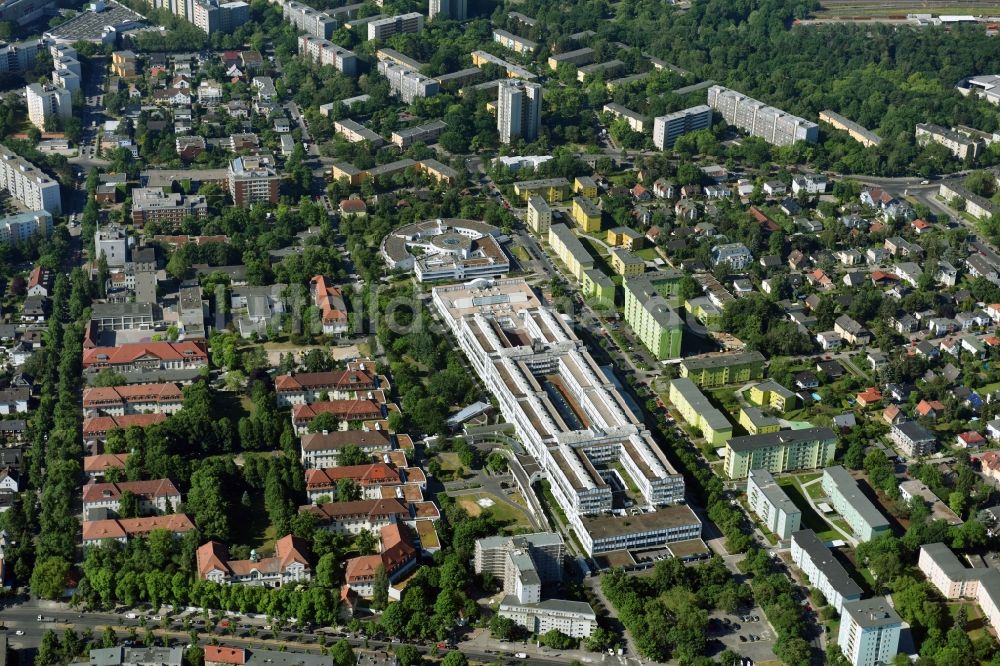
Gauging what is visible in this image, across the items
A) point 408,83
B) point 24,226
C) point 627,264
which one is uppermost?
point 408,83

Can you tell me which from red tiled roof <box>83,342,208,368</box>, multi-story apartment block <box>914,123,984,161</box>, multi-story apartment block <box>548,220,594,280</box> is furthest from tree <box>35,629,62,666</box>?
multi-story apartment block <box>914,123,984,161</box>

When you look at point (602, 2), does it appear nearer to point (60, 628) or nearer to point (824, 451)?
point (824, 451)

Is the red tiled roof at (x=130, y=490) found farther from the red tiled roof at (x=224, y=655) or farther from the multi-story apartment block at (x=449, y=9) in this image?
the multi-story apartment block at (x=449, y=9)

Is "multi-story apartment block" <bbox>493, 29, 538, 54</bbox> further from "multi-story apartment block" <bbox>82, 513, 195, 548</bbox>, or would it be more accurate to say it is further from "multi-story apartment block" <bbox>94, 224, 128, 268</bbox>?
"multi-story apartment block" <bbox>82, 513, 195, 548</bbox>

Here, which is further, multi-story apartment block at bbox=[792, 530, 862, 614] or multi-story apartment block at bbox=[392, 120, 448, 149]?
multi-story apartment block at bbox=[392, 120, 448, 149]

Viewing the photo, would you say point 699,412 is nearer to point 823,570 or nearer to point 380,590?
point 823,570

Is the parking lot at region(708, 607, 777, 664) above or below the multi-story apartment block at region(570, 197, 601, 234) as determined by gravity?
below

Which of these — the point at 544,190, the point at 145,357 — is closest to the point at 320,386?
the point at 145,357
